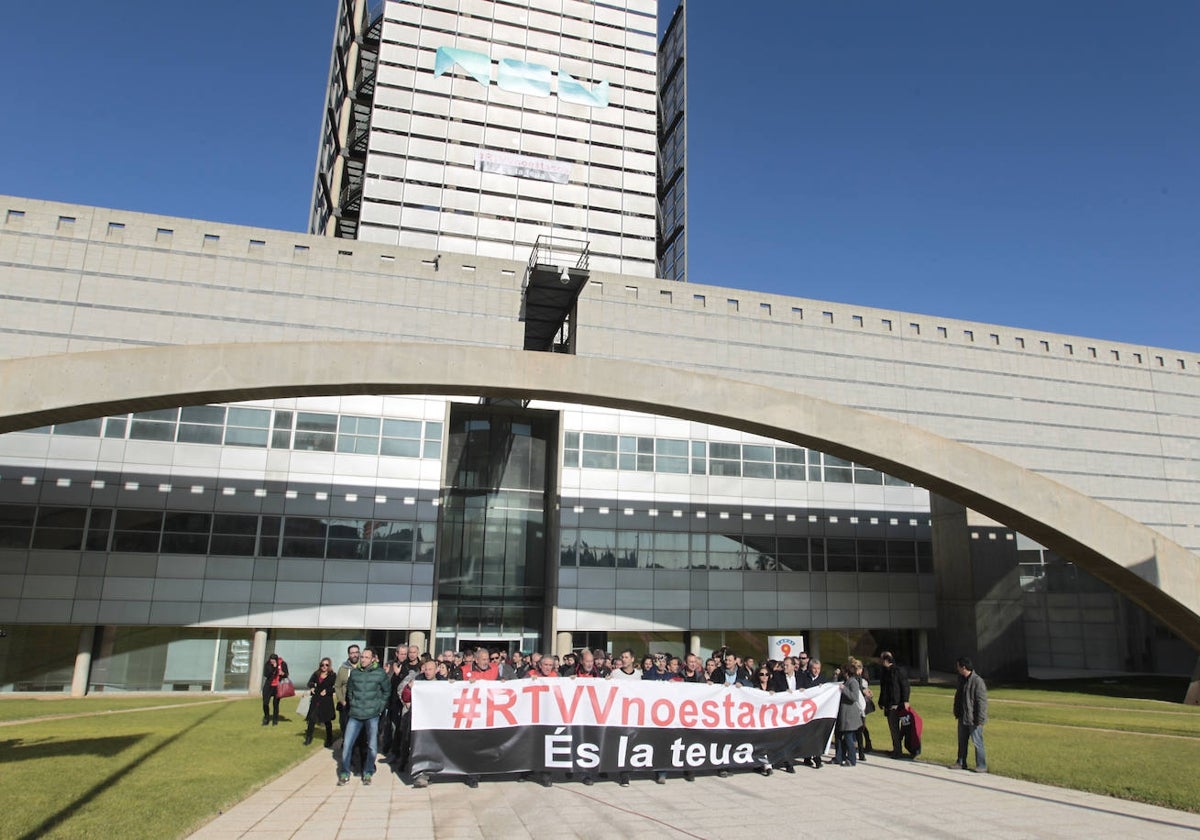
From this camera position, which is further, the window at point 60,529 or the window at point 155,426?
the window at point 155,426

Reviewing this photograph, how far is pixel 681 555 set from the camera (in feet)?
112

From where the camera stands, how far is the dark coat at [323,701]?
12.7m

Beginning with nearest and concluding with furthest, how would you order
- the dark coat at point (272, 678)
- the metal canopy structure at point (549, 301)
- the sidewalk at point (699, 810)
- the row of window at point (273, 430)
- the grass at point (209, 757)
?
the sidewalk at point (699, 810) < the grass at point (209, 757) < the dark coat at point (272, 678) < the row of window at point (273, 430) < the metal canopy structure at point (549, 301)

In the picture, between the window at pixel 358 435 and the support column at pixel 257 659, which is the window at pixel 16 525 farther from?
the window at pixel 358 435

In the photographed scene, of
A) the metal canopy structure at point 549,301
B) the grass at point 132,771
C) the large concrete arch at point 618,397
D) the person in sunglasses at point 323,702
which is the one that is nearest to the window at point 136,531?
the large concrete arch at point 618,397

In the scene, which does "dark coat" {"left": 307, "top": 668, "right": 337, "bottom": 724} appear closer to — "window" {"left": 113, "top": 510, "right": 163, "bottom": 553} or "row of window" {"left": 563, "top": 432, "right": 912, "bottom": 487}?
"window" {"left": 113, "top": 510, "right": 163, "bottom": 553}

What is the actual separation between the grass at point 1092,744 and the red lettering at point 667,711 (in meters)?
4.49

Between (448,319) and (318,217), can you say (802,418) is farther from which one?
(318,217)

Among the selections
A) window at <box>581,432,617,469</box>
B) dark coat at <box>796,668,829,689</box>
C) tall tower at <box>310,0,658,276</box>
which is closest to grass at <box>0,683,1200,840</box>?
dark coat at <box>796,668,829,689</box>

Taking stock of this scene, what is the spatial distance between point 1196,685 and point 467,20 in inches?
2362

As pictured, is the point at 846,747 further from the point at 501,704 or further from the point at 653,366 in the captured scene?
the point at 653,366

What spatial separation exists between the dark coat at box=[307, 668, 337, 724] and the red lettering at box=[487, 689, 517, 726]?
14.5ft

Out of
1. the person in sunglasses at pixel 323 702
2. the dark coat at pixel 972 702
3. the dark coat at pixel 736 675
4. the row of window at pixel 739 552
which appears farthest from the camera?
the row of window at pixel 739 552

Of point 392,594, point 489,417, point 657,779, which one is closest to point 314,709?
point 657,779
